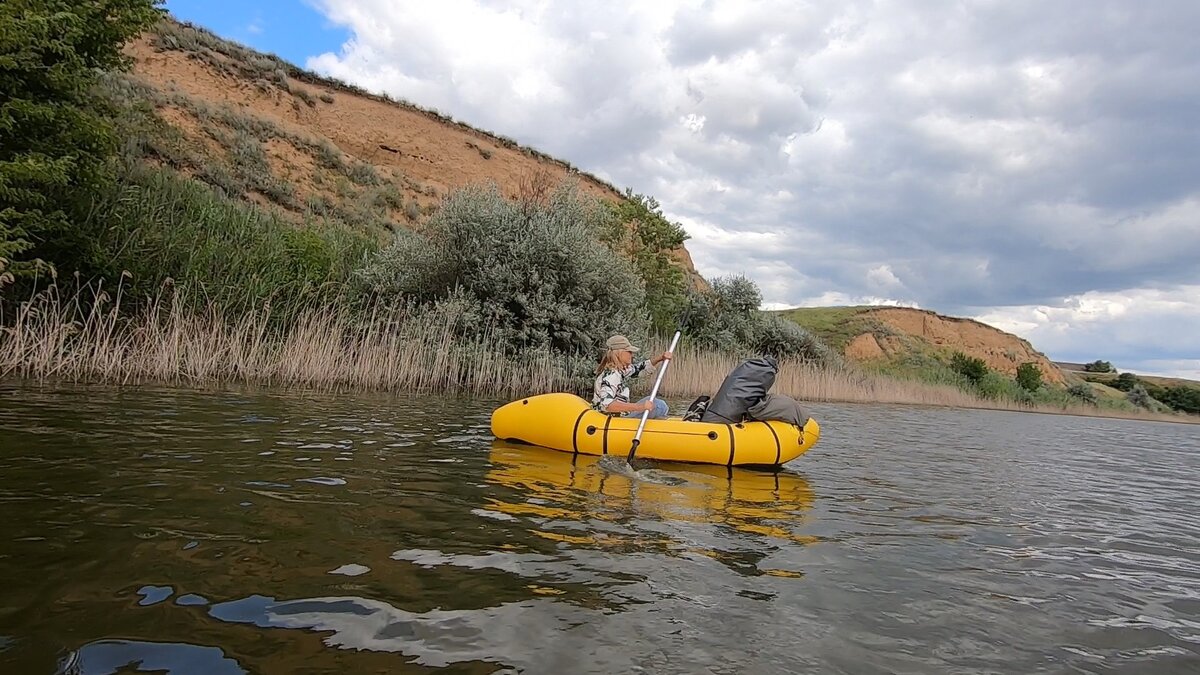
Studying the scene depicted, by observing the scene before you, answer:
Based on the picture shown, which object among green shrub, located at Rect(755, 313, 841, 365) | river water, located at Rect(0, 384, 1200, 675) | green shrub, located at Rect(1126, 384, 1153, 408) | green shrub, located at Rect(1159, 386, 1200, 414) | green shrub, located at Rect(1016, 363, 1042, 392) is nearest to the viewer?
river water, located at Rect(0, 384, 1200, 675)

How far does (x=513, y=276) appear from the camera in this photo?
46.4 ft

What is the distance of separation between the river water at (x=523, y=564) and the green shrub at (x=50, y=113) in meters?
3.81

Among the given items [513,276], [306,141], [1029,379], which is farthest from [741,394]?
[1029,379]

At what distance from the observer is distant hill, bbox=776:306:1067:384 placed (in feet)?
126

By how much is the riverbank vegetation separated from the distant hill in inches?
721

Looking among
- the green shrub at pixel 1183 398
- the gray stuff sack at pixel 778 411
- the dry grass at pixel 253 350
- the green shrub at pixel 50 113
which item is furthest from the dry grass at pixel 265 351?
the green shrub at pixel 1183 398

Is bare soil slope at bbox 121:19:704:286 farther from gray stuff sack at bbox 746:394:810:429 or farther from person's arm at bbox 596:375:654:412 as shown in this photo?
gray stuff sack at bbox 746:394:810:429

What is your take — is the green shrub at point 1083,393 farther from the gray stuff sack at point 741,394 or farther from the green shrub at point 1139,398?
the gray stuff sack at point 741,394

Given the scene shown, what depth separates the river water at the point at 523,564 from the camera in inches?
92.9

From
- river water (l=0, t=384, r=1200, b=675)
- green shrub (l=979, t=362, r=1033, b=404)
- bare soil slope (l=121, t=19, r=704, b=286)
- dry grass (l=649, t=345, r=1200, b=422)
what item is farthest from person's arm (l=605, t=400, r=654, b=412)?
green shrub (l=979, t=362, r=1033, b=404)

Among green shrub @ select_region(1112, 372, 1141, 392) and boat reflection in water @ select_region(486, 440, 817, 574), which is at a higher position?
green shrub @ select_region(1112, 372, 1141, 392)

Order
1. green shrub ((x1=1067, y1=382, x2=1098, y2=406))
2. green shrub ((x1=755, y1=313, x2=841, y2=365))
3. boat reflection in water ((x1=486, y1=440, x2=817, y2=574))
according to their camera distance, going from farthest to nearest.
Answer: green shrub ((x1=1067, y1=382, x2=1098, y2=406)) < green shrub ((x1=755, y1=313, x2=841, y2=365)) < boat reflection in water ((x1=486, y1=440, x2=817, y2=574))

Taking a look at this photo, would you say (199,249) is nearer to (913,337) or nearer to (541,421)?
(541,421)

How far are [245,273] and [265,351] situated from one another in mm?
1841
